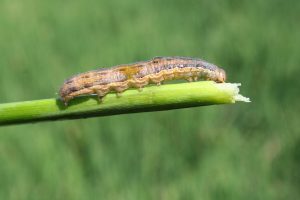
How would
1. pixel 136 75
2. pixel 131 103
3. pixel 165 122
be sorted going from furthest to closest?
pixel 165 122 < pixel 136 75 < pixel 131 103

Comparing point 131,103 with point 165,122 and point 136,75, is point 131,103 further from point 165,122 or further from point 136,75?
point 165,122

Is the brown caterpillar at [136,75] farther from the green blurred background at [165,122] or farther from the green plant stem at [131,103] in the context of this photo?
the green blurred background at [165,122]

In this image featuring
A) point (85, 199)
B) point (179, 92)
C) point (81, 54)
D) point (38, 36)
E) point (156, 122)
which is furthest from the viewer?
point (38, 36)

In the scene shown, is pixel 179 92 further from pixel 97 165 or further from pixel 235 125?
pixel 235 125

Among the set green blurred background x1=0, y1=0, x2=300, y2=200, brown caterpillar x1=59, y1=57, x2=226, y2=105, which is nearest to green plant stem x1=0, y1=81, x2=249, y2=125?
brown caterpillar x1=59, y1=57, x2=226, y2=105

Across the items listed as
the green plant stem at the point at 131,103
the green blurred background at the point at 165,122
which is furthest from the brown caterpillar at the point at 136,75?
the green blurred background at the point at 165,122

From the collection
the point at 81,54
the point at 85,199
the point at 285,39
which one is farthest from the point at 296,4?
the point at 85,199

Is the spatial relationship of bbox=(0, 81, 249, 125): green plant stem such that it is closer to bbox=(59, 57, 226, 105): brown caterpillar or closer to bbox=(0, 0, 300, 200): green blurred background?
bbox=(59, 57, 226, 105): brown caterpillar

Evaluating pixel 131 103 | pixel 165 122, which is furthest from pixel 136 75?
pixel 165 122
